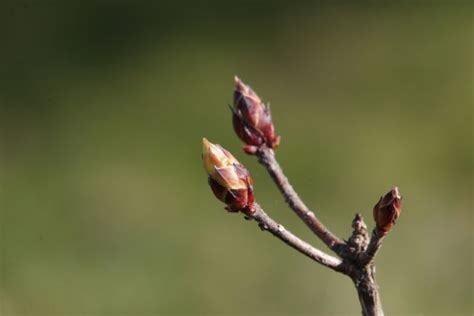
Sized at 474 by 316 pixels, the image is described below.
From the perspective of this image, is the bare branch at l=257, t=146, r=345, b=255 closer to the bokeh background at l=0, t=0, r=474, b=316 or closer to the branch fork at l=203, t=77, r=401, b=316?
the branch fork at l=203, t=77, r=401, b=316

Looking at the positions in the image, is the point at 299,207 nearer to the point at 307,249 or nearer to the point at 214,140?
the point at 307,249

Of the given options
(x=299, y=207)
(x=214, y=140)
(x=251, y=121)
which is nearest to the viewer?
(x=299, y=207)

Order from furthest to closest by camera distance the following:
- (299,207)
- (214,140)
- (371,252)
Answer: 1. (214,140)
2. (299,207)
3. (371,252)

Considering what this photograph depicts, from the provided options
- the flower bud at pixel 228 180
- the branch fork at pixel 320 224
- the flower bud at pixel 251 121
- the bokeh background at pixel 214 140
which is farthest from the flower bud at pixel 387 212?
the bokeh background at pixel 214 140

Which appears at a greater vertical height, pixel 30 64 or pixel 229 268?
pixel 30 64

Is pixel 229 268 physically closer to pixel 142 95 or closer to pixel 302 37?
pixel 142 95

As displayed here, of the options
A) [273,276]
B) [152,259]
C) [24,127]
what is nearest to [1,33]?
[24,127]

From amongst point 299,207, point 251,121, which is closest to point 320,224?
point 299,207
